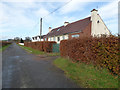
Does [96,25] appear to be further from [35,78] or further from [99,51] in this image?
[35,78]

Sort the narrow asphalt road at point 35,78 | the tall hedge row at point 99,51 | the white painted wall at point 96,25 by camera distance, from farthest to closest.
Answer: the white painted wall at point 96,25 < the tall hedge row at point 99,51 < the narrow asphalt road at point 35,78

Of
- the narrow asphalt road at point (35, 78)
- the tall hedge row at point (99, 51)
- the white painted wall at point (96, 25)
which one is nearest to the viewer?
→ the narrow asphalt road at point (35, 78)

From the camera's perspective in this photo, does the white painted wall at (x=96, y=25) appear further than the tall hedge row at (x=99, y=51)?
Yes

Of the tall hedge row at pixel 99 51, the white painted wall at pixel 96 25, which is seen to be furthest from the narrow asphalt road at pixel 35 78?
the white painted wall at pixel 96 25

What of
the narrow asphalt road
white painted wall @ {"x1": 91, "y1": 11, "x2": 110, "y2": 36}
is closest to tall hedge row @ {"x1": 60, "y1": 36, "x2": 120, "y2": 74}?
the narrow asphalt road

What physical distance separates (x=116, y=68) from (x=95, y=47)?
1.48 metres

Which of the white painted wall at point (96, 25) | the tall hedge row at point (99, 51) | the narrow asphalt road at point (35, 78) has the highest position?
the white painted wall at point (96, 25)

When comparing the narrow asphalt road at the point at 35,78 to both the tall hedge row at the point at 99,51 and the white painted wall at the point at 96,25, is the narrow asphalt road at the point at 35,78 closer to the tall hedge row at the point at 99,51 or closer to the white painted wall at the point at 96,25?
the tall hedge row at the point at 99,51

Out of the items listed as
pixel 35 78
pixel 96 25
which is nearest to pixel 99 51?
pixel 35 78

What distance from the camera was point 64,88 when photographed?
11.3 feet

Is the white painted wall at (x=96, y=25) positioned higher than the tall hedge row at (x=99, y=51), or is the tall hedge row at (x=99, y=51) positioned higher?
the white painted wall at (x=96, y=25)

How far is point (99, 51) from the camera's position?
4.59 metres

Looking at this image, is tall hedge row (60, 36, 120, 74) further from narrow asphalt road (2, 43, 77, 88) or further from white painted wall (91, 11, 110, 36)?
white painted wall (91, 11, 110, 36)

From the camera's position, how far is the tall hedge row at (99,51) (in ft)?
12.9
